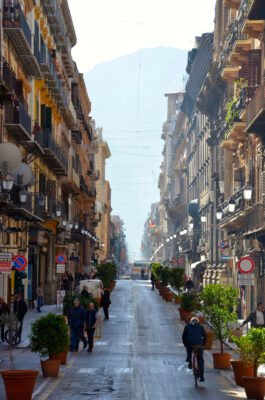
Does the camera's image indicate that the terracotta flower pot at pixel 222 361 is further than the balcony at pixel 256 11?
No

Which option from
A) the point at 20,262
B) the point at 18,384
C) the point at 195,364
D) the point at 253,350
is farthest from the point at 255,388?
the point at 20,262

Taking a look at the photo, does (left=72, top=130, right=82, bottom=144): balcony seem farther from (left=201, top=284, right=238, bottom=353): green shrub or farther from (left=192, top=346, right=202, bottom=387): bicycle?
(left=192, top=346, right=202, bottom=387): bicycle

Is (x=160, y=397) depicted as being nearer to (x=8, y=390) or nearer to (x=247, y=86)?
(x=8, y=390)

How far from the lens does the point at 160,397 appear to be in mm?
16438

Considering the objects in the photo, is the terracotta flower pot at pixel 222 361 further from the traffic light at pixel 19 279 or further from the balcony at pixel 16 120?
the traffic light at pixel 19 279

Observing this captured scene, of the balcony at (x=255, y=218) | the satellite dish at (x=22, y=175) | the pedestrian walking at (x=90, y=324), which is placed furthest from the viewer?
the satellite dish at (x=22, y=175)

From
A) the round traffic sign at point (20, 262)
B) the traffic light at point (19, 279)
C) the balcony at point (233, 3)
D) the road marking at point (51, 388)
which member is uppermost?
the balcony at point (233, 3)

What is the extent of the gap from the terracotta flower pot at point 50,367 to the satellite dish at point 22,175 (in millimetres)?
15160

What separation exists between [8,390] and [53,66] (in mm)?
37968

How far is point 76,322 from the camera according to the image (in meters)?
26.2

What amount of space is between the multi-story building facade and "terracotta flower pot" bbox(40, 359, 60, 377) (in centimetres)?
715

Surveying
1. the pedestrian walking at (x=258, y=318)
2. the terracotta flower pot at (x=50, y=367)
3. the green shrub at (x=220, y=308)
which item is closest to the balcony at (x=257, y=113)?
the pedestrian walking at (x=258, y=318)

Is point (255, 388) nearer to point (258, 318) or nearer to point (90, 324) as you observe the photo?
point (258, 318)

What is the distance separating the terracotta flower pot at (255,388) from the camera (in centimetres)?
1617
